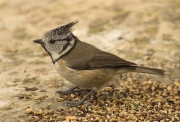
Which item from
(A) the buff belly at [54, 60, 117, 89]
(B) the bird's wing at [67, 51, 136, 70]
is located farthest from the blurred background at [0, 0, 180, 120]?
(B) the bird's wing at [67, 51, 136, 70]

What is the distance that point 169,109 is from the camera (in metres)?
5.42

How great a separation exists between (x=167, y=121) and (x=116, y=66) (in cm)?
119

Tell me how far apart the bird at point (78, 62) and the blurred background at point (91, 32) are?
0.74m

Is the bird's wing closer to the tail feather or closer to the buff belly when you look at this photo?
the buff belly

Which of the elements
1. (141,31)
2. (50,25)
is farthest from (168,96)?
(50,25)

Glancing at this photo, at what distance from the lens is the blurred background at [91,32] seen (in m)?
6.72

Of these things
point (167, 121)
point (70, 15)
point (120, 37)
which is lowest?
point (167, 121)

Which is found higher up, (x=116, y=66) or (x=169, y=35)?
(x=169, y=35)

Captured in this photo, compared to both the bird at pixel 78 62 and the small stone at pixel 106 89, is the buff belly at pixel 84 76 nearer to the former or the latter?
the bird at pixel 78 62

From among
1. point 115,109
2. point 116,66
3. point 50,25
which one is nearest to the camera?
point 115,109

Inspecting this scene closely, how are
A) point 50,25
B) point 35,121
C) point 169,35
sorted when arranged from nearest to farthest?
point 35,121
point 169,35
point 50,25

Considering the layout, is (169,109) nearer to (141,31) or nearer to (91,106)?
(91,106)

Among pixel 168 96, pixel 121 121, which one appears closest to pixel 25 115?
pixel 121 121

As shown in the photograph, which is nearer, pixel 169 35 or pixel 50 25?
pixel 169 35
